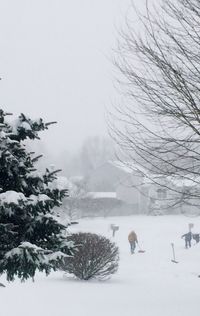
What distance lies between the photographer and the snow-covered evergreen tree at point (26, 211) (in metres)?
5.39

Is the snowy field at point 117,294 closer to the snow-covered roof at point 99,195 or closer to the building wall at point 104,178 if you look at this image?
the snow-covered roof at point 99,195

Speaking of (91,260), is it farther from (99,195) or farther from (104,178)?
(104,178)

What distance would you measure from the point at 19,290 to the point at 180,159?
6051 millimetres

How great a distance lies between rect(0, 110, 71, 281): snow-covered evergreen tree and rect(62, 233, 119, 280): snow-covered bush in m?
8.22

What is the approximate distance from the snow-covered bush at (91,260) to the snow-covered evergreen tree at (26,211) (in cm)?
822

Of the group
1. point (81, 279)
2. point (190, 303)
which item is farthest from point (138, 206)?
point (190, 303)

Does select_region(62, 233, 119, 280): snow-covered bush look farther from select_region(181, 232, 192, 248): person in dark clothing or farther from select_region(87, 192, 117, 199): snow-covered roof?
select_region(87, 192, 117, 199): snow-covered roof

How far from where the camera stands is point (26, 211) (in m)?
5.45

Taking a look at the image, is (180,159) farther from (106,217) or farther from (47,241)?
(106,217)

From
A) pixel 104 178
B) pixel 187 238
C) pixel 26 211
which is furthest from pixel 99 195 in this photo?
pixel 26 211

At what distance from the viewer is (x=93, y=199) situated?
52.8 m

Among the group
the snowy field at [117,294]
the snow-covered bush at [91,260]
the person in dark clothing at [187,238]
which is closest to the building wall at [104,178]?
the person in dark clothing at [187,238]

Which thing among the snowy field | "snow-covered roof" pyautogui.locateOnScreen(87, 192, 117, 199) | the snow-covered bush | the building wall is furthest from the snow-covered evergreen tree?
the building wall

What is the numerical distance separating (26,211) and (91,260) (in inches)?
362
